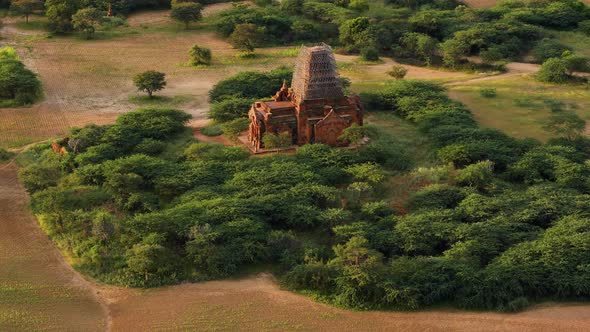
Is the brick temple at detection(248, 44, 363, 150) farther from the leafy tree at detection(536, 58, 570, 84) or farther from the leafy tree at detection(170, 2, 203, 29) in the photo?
the leafy tree at detection(170, 2, 203, 29)

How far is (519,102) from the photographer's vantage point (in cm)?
5491

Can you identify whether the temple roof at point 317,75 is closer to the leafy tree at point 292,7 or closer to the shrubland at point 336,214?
the shrubland at point 336,214

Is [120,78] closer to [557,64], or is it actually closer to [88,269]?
[88,269]

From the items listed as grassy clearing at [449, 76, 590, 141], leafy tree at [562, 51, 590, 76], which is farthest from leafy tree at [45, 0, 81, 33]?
leafy tree at [562, 51, 590, 76]

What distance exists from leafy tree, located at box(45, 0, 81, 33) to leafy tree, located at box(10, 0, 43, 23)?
4003 millimetres

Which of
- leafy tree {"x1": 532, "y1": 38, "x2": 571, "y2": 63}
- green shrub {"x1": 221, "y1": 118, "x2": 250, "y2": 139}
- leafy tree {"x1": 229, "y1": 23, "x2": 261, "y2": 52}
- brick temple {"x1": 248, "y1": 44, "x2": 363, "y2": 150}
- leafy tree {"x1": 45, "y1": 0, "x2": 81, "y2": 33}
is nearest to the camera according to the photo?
brick temple {"x1": 248, "y1": 44, "x2": 363, "y2": 150}

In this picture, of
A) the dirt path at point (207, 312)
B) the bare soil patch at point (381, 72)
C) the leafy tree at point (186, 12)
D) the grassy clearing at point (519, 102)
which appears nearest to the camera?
the dirt path at point (207, 312)

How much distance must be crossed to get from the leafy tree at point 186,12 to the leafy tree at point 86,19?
7.10 meters

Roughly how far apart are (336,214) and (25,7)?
51.5 m

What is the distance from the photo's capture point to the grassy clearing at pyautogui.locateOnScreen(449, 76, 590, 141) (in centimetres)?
5084

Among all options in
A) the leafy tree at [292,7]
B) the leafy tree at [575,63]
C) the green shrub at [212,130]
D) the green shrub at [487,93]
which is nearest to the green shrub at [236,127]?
the green shrub at [212,130]

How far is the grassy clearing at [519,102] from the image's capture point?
167ft

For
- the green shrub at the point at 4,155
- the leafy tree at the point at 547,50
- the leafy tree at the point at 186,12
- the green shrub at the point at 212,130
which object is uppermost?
the leafy tree at the point at 186,12

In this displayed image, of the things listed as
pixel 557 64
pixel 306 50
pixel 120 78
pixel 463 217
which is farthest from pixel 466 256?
pixel 120 78
